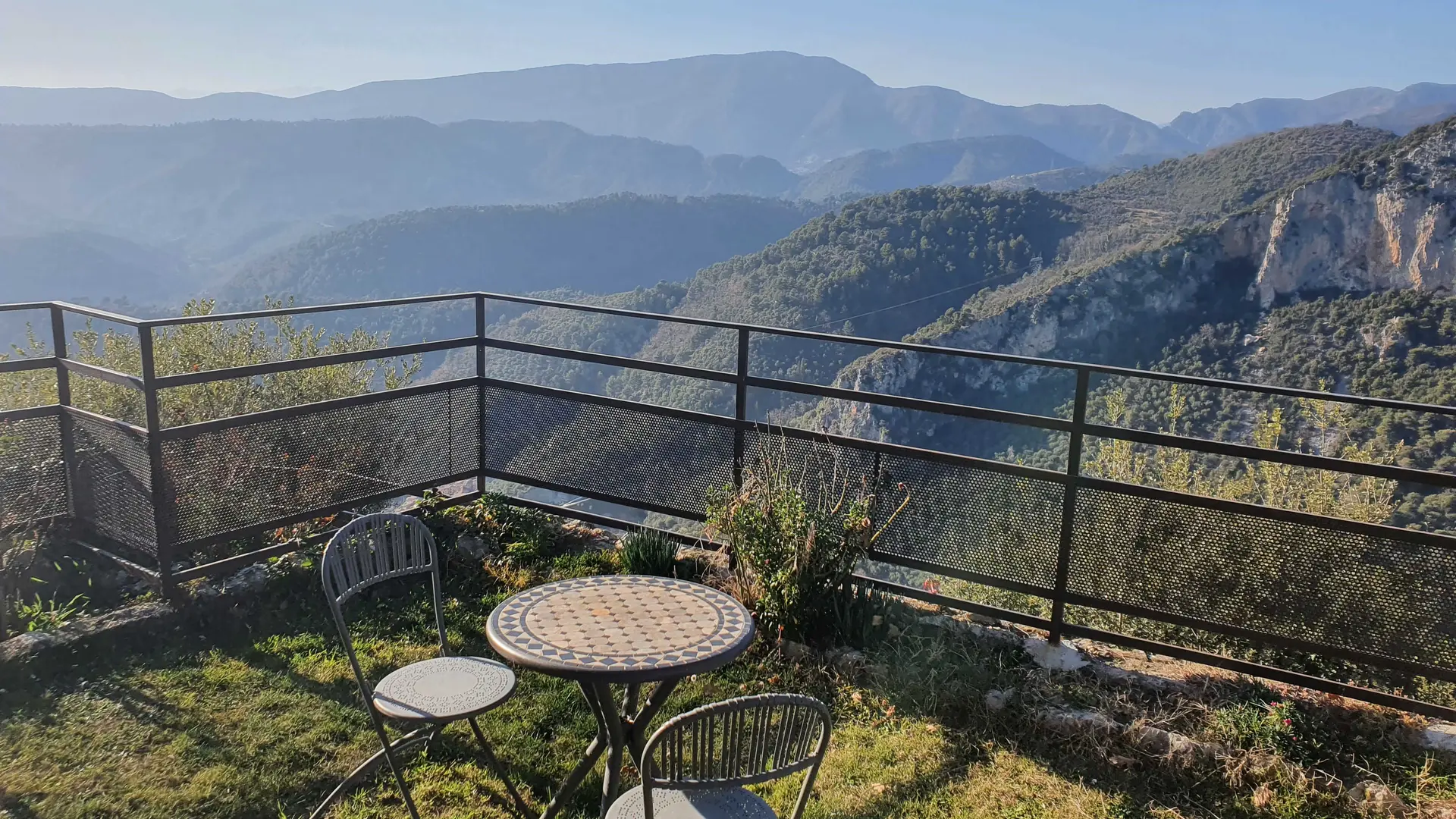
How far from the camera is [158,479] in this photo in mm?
4180

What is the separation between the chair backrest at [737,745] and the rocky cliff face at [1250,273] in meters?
25.0

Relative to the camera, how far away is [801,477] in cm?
449


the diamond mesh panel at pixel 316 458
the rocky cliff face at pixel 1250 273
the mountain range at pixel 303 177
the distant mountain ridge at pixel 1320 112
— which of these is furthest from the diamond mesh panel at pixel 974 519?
the distant mountain ridge at pixel 1320 112

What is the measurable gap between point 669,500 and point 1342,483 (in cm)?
503

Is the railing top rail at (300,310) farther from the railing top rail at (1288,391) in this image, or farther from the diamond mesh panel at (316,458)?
the railing top rail at (1288,391)

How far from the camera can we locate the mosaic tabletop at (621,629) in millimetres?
2354

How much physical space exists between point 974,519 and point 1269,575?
1134mm

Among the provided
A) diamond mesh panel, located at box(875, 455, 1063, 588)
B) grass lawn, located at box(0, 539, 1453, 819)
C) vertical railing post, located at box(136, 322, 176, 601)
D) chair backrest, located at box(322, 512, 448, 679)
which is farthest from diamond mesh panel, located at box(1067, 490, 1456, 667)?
vertical railing post, located at box(136, 322, 176, 601)

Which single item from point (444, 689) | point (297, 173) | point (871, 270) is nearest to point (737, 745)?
point (444, 689)

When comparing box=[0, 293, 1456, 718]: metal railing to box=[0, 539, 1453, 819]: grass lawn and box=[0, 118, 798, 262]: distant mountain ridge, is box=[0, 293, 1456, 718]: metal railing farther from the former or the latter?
box=[0, 118, 798, 262]: distant mountain ridge

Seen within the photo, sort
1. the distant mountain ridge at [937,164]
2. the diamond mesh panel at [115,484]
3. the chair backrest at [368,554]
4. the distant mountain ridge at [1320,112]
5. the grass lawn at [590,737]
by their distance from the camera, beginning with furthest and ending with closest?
the distant mountain ridge at [937,164], the distant mountain ridge at [1320,112], the diamond mesh panel at [115,484], the grass lawn at [590,737], the chair backrest at [368,554]

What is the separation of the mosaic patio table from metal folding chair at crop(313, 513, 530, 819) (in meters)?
0.23

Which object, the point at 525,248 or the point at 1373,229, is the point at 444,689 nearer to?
the point at 1373,229

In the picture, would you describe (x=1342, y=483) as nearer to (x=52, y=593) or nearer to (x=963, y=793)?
(x=963, y=793)
